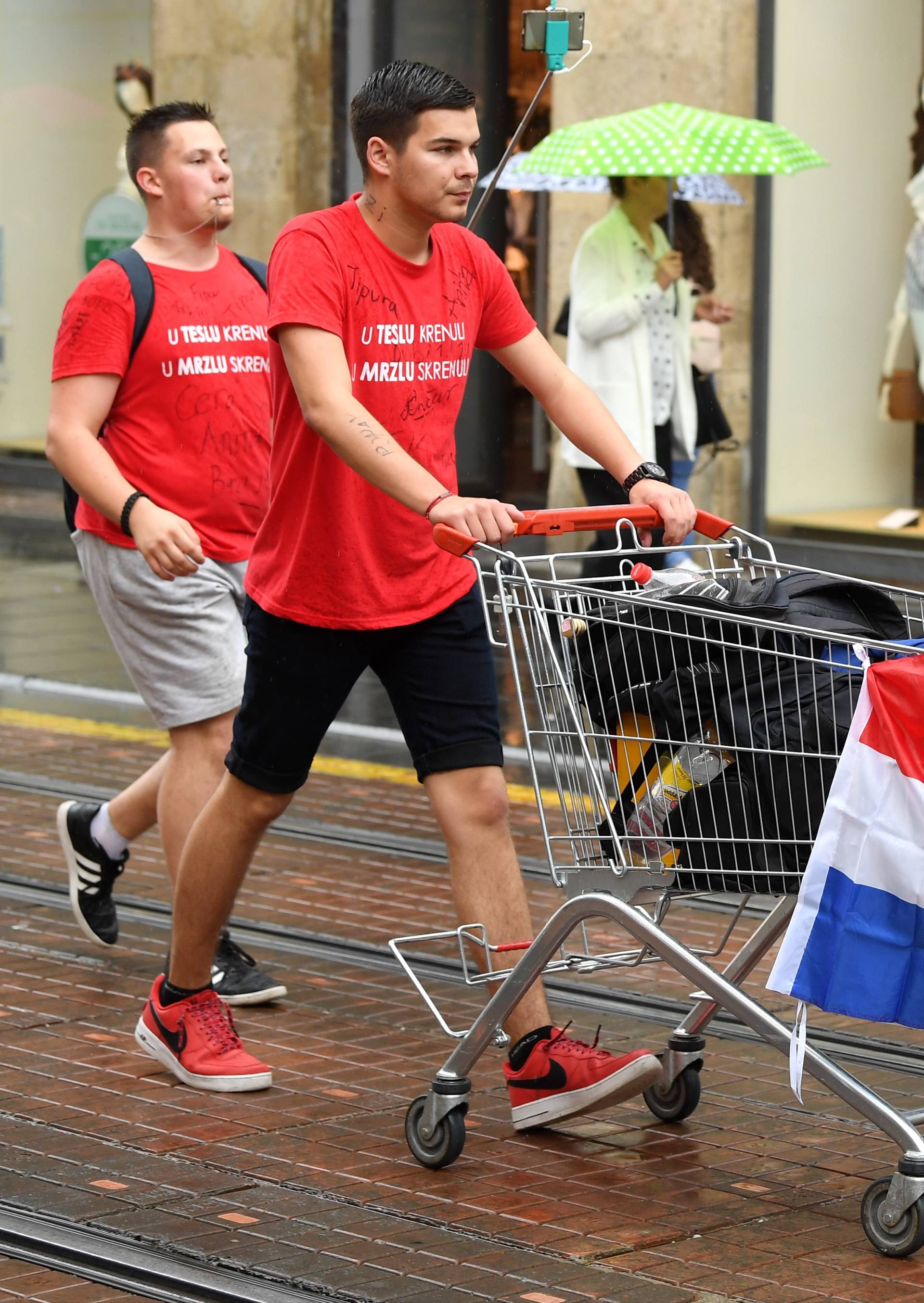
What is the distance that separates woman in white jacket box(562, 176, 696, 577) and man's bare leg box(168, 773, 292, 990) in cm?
534

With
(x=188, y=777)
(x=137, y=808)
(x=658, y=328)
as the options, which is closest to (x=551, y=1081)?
(x=188, y=777)

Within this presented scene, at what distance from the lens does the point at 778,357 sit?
13164 millimetres

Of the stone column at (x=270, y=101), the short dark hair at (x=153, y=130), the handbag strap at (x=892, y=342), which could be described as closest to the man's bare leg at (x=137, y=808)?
the short dark hair at (x=153, y=130)

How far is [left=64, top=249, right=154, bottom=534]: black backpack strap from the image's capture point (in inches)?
218

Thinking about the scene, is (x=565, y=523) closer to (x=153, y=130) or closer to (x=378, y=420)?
(x=378, y=420)

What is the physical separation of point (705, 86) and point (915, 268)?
1602 mm

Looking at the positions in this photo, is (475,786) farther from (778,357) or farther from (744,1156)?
(778,357)

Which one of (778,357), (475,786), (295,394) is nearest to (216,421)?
(295,394)

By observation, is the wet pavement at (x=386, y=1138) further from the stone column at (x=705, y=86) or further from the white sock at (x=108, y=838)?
the stone column at (x=705, y=86)

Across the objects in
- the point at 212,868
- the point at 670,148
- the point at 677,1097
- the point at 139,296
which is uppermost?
the point at 670,148

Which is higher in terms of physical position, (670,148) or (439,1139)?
(670,148)

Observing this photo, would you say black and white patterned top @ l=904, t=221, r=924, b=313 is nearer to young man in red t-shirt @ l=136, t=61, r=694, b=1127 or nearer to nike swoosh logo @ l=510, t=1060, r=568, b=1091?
young man in red t-shirt @ l=136, t=61, r=694, b=1127

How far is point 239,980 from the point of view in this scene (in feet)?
18.6

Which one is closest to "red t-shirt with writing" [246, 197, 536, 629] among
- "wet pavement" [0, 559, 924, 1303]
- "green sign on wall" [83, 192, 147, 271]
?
"wet pavement" [0, 559, 924, 1303]
